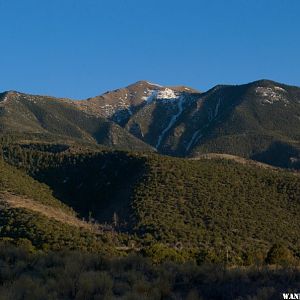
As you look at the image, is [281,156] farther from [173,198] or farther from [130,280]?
[130,280]

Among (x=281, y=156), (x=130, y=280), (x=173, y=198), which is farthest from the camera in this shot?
(x=281, y=156)

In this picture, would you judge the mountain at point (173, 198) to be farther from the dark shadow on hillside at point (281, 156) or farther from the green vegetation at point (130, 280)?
the dark shadow on hillside at point (281, 156)

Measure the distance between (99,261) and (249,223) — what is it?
62.0m

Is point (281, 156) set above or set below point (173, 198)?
above

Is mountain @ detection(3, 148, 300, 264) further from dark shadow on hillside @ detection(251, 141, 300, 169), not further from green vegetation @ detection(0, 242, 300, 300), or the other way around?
dark shadow on hillside @ detection(251, 141, 300, 169)

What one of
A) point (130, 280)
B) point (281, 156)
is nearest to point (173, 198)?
point (130, 280)

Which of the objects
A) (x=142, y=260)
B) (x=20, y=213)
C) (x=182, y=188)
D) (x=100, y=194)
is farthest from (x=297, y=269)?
(x=100, y=194)

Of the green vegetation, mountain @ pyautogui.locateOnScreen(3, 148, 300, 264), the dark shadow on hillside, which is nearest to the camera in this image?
the green vegetation

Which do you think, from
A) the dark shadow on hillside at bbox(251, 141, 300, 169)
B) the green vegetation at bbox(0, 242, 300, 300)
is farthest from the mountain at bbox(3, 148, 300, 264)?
the dark shadow on hillside at bbox(251, 141, 300, 169)

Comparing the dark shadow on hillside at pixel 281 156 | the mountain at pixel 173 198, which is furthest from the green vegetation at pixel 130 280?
the dark shadow on hillside at pixel 281 156

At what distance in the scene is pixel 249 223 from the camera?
76.7m

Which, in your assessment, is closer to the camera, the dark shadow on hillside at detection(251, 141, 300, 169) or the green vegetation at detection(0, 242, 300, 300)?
the green vegetation at detection(0, 242, 300, 300)

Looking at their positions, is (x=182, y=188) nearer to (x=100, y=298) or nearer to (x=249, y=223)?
(x=249, y=223)

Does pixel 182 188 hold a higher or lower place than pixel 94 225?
higher
